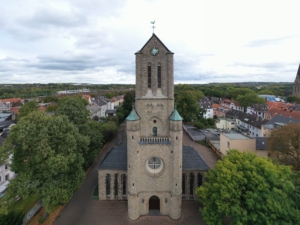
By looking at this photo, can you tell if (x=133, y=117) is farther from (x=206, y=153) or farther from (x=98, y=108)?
(x=98, y=108)

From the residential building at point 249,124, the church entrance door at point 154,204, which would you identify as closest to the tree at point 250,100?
the residential building at point 249,124

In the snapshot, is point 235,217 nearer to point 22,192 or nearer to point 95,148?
point 22,192

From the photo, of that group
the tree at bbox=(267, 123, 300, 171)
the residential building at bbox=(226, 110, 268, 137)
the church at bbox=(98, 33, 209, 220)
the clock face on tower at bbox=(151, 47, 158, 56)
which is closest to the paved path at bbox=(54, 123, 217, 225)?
the church at bbox=(98, 33, 209, 220)

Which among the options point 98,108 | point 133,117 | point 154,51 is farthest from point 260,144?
point 98,108

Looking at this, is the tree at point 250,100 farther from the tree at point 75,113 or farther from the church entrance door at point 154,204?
the church entrance door at point 154,204

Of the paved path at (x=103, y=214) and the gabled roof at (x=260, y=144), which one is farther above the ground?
the gabled roof at (x=260, y=144)
